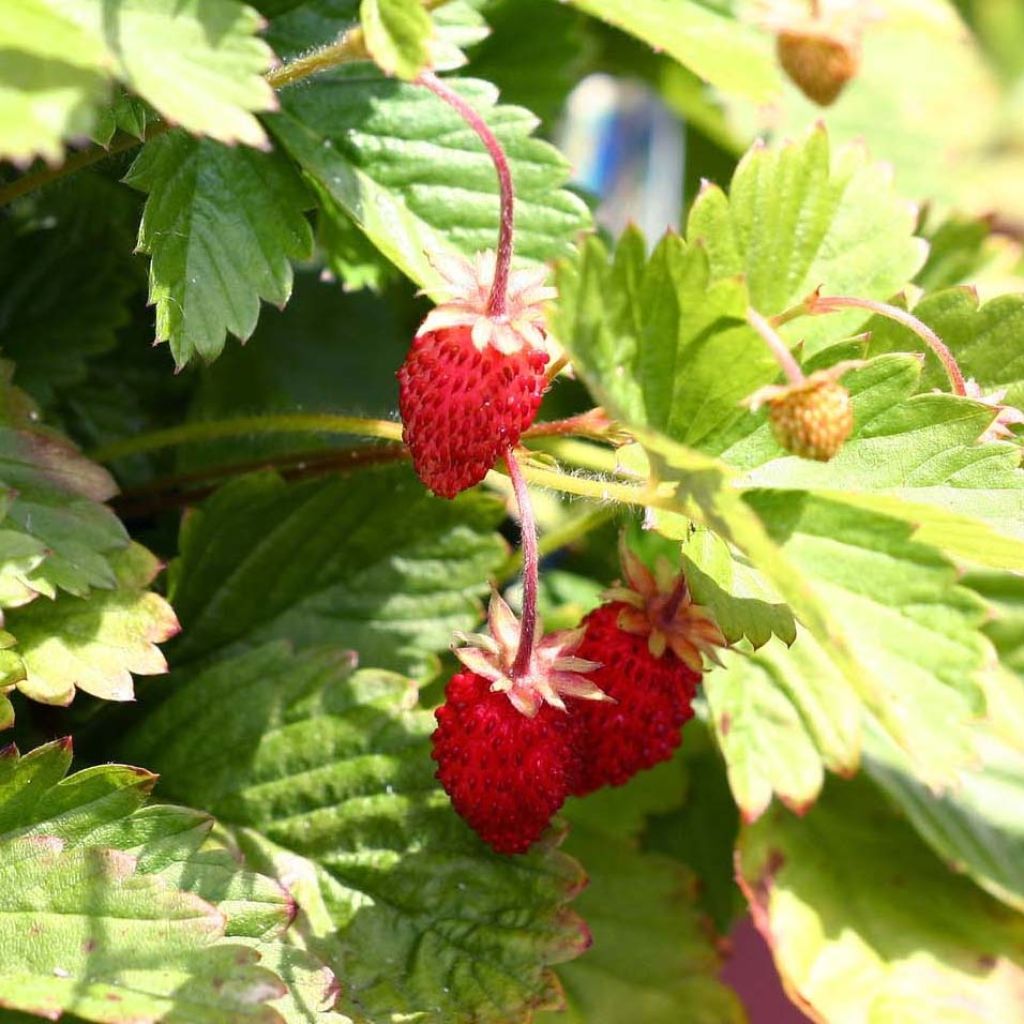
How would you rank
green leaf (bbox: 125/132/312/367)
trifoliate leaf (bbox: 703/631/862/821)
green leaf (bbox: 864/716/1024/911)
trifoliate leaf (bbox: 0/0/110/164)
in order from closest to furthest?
trifoliate leaf (bbox: 0/0/110/164)
green leaf (bbox: 125/132/312/367)
trifoliate leaf (bbox: 703/631/862/821)
green leaf (bbox: 864/716/1024/911)

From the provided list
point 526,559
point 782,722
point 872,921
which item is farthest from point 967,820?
point 526,559

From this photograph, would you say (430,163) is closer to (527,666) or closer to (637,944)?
(527,666)

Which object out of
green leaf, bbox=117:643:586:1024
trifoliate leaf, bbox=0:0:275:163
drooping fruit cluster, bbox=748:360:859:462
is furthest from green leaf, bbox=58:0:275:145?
green leaf, bbox=117:643:586:1024

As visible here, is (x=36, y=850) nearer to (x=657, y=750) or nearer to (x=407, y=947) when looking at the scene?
(x=407, y=947)

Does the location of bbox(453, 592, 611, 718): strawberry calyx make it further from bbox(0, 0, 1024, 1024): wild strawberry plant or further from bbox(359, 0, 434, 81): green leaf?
bbox(359, 0, 434, 81): green leaf

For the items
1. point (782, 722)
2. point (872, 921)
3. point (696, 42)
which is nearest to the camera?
point (696, 42)

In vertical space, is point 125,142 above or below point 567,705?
above
